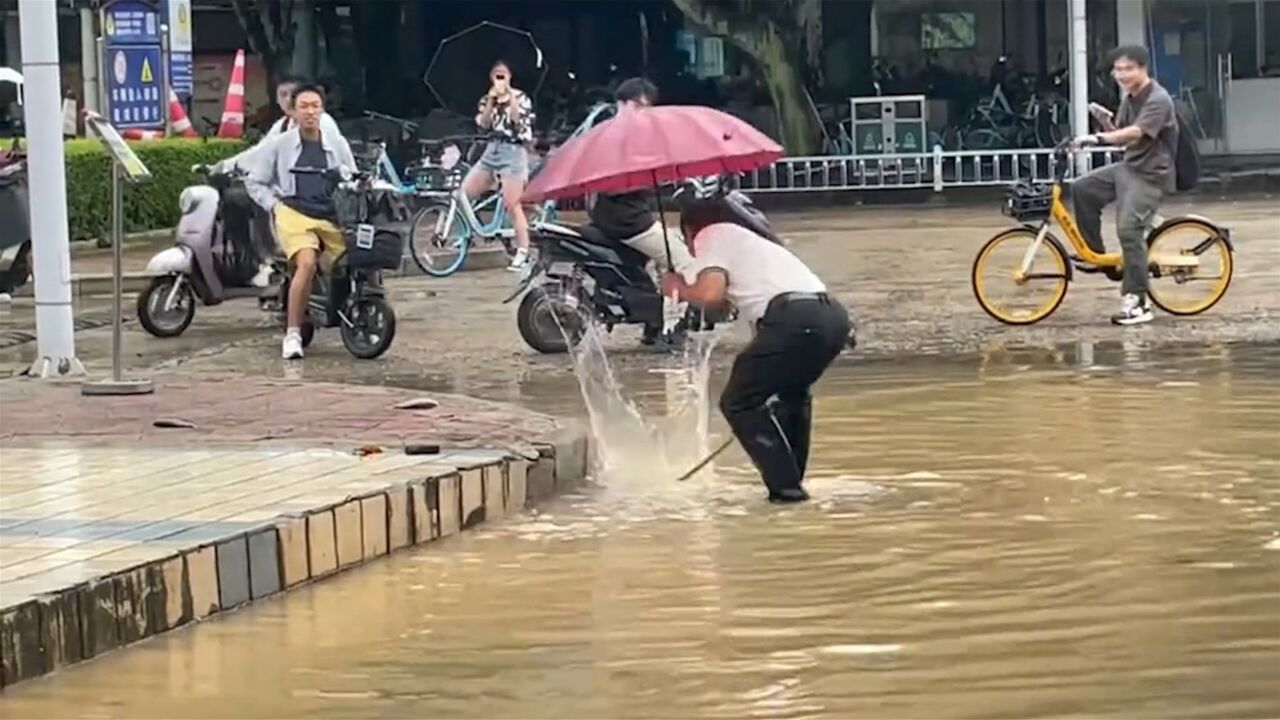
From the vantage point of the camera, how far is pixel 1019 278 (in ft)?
48.1

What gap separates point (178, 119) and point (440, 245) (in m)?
7.44

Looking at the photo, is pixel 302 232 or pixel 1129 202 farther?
pixel 1129 202

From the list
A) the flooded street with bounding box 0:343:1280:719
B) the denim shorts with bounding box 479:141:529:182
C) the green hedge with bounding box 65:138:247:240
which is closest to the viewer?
the flooded street with bounding box 0:343:1280:719

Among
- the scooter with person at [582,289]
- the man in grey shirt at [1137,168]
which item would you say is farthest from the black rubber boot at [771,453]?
the man in grey shirt at [1137,168]

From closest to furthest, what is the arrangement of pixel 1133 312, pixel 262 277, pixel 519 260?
pixel 1133 312, pixel 262 277, pixel 519 260

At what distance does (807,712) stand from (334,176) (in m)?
8.14

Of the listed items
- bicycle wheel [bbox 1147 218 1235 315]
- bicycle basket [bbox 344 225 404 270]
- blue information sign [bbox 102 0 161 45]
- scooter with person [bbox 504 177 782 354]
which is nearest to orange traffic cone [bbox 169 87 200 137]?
blue information sign [bbox 102 0 161 45]

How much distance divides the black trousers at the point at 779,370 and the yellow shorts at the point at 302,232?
523 cm

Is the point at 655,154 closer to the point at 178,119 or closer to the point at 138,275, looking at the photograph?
the point at 138,275

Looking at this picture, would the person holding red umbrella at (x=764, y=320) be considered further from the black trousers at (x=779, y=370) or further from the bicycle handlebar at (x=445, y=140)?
the bicycle handlebar at (x=445, y=140)

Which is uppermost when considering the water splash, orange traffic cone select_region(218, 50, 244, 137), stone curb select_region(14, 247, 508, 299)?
orange traffic cone select_region(218, 50, 244, 137)

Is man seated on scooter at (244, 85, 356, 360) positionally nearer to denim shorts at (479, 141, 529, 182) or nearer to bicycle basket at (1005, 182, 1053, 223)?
bicycle basket at (1005, 182, 1053, 223)

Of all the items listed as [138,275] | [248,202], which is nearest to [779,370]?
[248,202]

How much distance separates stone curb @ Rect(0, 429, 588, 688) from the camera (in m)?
6.59
